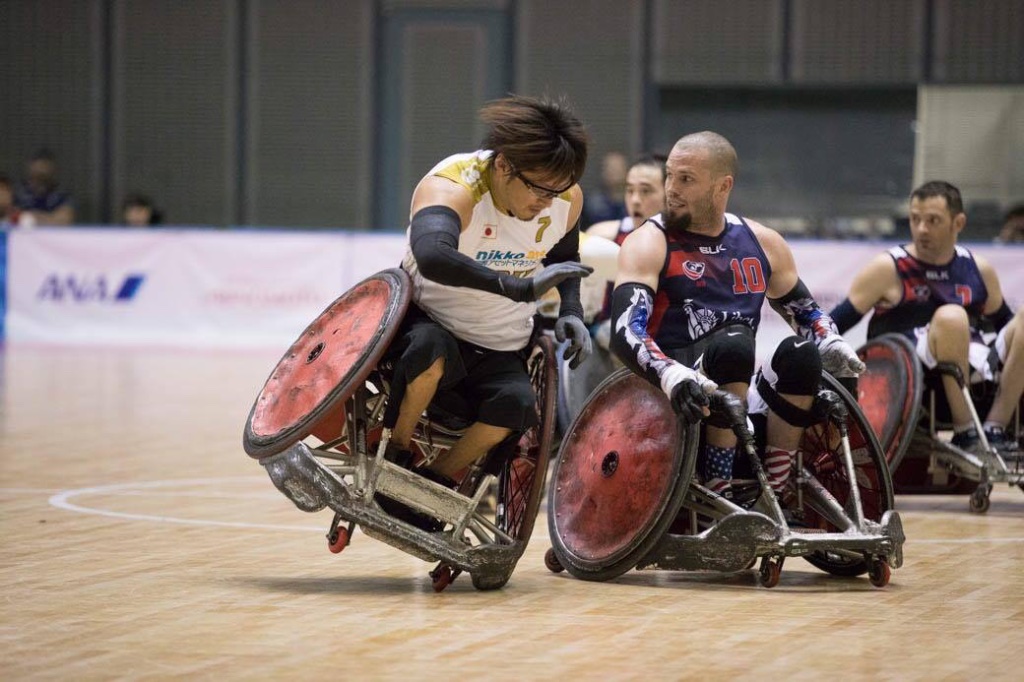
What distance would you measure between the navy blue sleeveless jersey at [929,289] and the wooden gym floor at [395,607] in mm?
878

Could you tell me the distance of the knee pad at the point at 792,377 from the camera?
5.32m

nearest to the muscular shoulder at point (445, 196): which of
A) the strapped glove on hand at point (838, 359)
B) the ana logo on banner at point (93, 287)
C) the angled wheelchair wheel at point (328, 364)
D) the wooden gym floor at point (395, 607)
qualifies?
the angled wheelchair wheel at point (328, 364)

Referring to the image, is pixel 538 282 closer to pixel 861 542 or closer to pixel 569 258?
pixel 569 258

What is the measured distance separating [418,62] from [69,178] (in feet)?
15.5

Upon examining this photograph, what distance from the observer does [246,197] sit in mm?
20969

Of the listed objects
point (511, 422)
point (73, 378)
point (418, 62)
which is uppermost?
point (418, 62)

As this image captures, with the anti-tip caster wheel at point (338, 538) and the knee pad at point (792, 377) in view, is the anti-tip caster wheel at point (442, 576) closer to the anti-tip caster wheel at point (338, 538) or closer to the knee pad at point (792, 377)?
the anti-tip caster wheel at point (338, 538)

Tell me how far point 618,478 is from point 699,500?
0.27 metres

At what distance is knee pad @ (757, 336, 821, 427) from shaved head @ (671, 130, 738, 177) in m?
0.63

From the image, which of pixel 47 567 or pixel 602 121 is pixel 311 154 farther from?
pixel 47 567

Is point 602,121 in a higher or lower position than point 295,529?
higher

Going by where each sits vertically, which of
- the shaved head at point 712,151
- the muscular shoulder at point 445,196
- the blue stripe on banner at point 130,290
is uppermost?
the shaved head at point 712,151

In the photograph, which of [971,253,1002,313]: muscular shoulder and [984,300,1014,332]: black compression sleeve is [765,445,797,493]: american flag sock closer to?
[971,253,1002,313]: muscular shoulder

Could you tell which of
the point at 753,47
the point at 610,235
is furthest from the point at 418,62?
the point at 610,235
